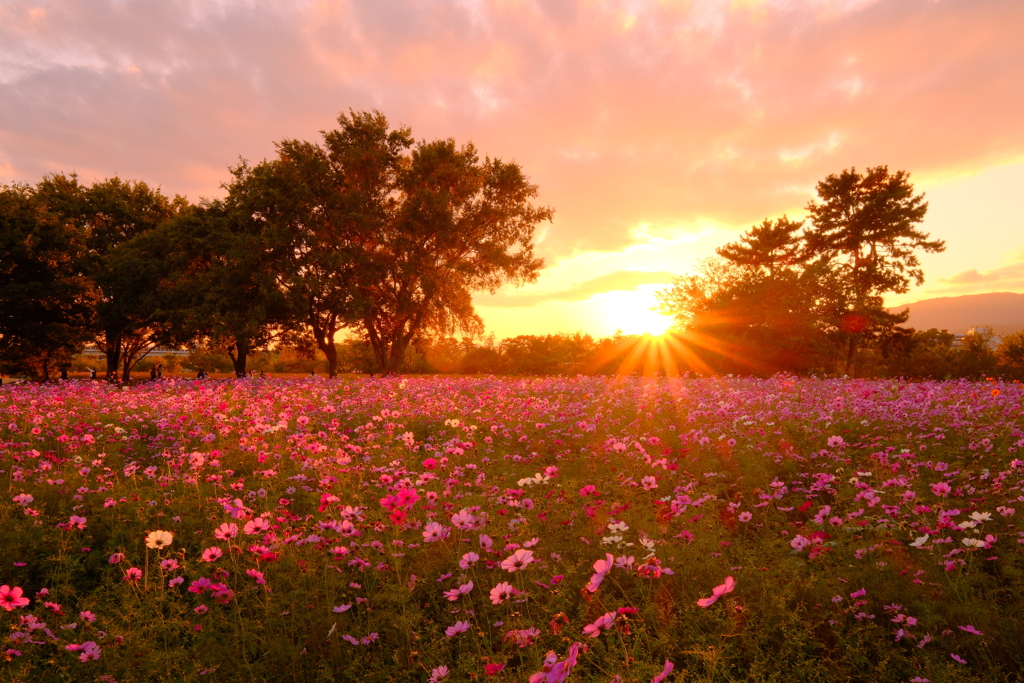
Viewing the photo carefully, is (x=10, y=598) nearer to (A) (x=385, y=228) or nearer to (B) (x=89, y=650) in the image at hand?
(B) (x=89, y=650)

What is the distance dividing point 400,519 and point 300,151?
30.9 m

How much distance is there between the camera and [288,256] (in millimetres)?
28094

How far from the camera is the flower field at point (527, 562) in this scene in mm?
3361

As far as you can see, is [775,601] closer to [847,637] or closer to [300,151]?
[847,637]

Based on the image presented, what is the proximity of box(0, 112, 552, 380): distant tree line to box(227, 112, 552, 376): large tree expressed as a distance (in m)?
0.08

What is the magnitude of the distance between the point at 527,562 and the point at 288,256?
1115 inches

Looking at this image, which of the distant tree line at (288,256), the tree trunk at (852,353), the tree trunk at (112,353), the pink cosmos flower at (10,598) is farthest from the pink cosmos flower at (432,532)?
the tree trunk at (852,353)

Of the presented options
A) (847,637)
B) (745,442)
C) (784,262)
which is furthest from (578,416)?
(784,262)

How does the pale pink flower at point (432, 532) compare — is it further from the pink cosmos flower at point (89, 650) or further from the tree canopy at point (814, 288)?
the tree canopy at point (814, 288)

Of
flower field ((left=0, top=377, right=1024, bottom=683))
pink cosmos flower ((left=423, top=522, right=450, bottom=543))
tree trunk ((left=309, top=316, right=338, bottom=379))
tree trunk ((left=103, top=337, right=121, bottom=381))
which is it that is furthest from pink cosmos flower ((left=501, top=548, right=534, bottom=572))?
tree trunk ((left=103, top=337, right=121, bottom=381))

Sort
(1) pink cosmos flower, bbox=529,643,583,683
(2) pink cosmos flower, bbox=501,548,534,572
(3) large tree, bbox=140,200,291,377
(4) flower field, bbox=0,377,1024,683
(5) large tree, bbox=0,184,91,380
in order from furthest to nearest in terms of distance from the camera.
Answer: (3) large tree, bbox=140,200,291,377 < (5) large tree, bbox=0,184,91,380 < (4) flower field, bbox=0,377,1024,683 < (2) pink cosmos flower, bbox=501,548,534,572 < (1) pink cosmos flower, bbox=529,643,583,683

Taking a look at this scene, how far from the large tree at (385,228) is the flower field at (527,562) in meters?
20.9

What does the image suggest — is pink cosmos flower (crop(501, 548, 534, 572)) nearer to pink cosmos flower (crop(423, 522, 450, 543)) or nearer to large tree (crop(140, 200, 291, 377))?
pink cosmos flower (crop(423, 522, 450, 543))

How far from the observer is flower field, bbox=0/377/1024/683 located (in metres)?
3.36
